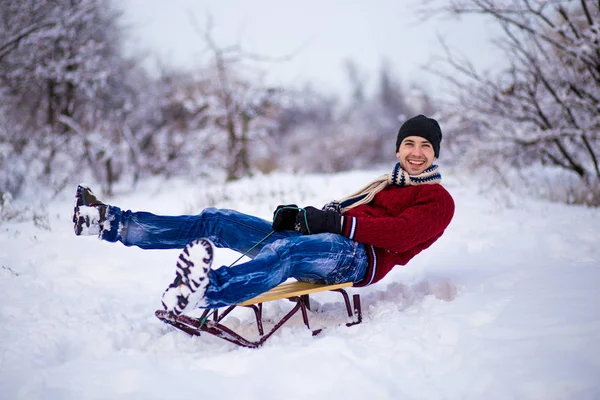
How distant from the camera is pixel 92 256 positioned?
12.3 ft


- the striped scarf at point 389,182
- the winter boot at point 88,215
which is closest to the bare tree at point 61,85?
the winter boot at point 88,215

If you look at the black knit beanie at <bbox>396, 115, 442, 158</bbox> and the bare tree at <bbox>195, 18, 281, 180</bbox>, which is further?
the bare tree at <bbox>195, 18, 281, 180</bbox>

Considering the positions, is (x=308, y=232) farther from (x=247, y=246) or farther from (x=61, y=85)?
(x=61, y=85)

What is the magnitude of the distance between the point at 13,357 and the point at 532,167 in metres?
8.70

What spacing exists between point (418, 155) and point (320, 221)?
0.87 metres

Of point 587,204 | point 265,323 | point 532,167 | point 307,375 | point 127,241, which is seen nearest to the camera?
point 307,375

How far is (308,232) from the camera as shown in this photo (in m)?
2.47

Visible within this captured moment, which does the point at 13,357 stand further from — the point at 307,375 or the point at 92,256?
the point at 92,256

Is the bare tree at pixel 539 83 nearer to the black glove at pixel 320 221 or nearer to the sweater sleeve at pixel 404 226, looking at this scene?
the sweater sleeve at pixel 404 226

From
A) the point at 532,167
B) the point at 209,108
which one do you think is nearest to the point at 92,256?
the point at 532,167

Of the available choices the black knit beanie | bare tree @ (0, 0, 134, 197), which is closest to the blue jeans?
the black knit beanie

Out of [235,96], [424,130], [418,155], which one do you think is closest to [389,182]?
[418,155]

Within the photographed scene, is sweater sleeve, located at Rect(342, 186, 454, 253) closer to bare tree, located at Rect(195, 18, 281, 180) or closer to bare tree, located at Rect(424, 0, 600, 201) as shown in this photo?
bare tree, located at Rect(424, 0, 600, 201)

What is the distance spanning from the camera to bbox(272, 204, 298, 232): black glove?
2572 mm
